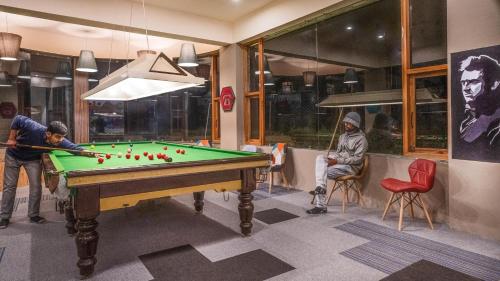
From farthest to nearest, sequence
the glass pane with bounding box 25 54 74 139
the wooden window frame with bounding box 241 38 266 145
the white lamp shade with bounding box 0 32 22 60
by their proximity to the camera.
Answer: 1. the glass pane with bounding box 25 54 74 139
2. the wooden window frame with bounding box 241 38 266 145
3. the white lamp shade with bounding box 0 32 22 60

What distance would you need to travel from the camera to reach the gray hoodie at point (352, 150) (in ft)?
14.1

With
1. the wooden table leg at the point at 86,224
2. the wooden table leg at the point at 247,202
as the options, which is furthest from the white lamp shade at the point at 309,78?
the wooden table leg at the point at 86,224

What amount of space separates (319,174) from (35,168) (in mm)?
3699

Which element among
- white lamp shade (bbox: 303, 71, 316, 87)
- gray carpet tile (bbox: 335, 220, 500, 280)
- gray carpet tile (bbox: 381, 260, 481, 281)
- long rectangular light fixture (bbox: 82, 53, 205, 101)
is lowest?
gray carpet tile (bbox: 381, 260, 481, 281)

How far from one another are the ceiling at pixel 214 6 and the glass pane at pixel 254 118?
69.0 inches

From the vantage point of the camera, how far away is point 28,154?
13.4 feet

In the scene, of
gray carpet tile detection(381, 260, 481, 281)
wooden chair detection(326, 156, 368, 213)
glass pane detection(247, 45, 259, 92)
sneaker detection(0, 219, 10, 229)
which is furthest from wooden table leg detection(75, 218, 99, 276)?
glass pane detection(247, 45, 259, 92)

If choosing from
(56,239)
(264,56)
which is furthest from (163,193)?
(264,56)

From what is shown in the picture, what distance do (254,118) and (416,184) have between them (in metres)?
3.82

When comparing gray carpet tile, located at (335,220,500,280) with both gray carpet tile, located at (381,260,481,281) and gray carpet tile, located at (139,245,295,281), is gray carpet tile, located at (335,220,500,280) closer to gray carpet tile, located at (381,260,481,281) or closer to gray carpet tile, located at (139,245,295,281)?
gray carpet tile, located at (381,260,481,281)

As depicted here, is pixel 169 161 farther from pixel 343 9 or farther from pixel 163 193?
pixel 343 9

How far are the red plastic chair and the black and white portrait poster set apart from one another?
31cm

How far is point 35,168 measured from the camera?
4152 millimetres

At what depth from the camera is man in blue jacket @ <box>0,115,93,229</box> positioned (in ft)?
12.8
